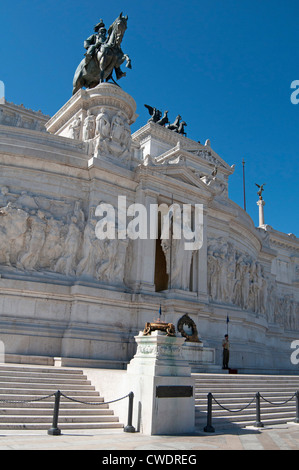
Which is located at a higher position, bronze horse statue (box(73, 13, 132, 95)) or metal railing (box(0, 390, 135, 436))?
bronze horse statue (box(73, 13, 132, 95))

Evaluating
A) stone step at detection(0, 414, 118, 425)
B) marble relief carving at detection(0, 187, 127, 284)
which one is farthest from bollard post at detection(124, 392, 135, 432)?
marble relief carving at detection(0, 187, 127, 284)

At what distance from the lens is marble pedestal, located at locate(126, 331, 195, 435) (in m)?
11.1

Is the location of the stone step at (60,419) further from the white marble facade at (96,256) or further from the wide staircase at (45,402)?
the white marble facade at (96,256)

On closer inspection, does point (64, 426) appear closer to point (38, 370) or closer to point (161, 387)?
point (161, 387)

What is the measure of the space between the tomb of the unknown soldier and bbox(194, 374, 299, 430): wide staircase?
1.18 feet

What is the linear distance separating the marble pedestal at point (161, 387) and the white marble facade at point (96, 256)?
654cm

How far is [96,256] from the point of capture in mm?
21125

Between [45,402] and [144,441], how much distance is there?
365 centimetres

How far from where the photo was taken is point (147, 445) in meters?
9.48

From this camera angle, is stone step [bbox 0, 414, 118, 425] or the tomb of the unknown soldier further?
the tomb of the unknown soldier

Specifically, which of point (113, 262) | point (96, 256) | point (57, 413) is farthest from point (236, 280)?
point (57, 413)

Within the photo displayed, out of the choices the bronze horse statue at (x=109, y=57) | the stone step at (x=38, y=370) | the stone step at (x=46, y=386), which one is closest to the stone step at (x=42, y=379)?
the stone step at (x=46, y=386)

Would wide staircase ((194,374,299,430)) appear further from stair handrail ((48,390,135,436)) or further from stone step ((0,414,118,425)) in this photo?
stone step ((0,414,118,425))

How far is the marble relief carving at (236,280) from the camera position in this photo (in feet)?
88.1
